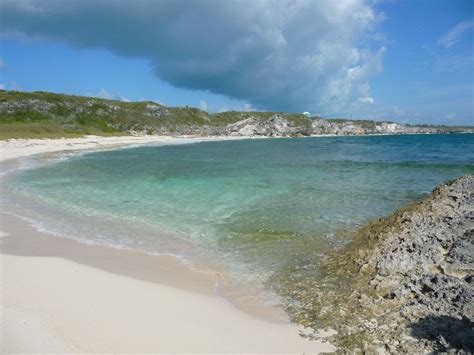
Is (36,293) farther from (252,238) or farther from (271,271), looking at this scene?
(252,238)

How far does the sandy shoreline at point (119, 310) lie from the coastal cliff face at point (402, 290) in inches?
34.0

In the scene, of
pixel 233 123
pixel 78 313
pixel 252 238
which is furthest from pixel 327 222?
pixel 233 123

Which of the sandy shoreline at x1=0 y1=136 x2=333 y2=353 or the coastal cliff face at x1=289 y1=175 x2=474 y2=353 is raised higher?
the coastal cliff face at x1=289 y1=175 x2=474 y2=353

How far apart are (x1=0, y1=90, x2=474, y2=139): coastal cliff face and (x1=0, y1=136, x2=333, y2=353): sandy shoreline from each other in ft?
186

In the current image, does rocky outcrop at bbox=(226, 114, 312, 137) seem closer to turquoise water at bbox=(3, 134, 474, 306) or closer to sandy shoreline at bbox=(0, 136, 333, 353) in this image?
turquoise water at bbox=(3, 134, 474, 306)

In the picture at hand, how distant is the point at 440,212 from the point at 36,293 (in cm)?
1162

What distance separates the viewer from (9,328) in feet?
19.2

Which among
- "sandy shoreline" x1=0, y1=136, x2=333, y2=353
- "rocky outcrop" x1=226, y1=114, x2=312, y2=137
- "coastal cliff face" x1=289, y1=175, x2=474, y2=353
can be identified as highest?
"rocky outcrop" x1=226, y1=114, x2=312, y2=137

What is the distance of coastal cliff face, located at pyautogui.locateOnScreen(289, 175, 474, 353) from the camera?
5789 mm

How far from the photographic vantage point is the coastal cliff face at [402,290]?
228 inches

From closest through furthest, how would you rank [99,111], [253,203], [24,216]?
1. [24,216]
2. [253,203]
3. [99,111]

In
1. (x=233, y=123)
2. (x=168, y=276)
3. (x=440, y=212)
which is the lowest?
(x=168, y=276)

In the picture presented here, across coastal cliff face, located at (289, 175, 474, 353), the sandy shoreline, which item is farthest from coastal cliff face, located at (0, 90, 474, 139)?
coastal cliff face, located at (289, 175, 474, 353)

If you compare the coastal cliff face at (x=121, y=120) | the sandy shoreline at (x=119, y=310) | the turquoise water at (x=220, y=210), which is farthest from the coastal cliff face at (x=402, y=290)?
the coastal cliff face at (x=121, y=120)
